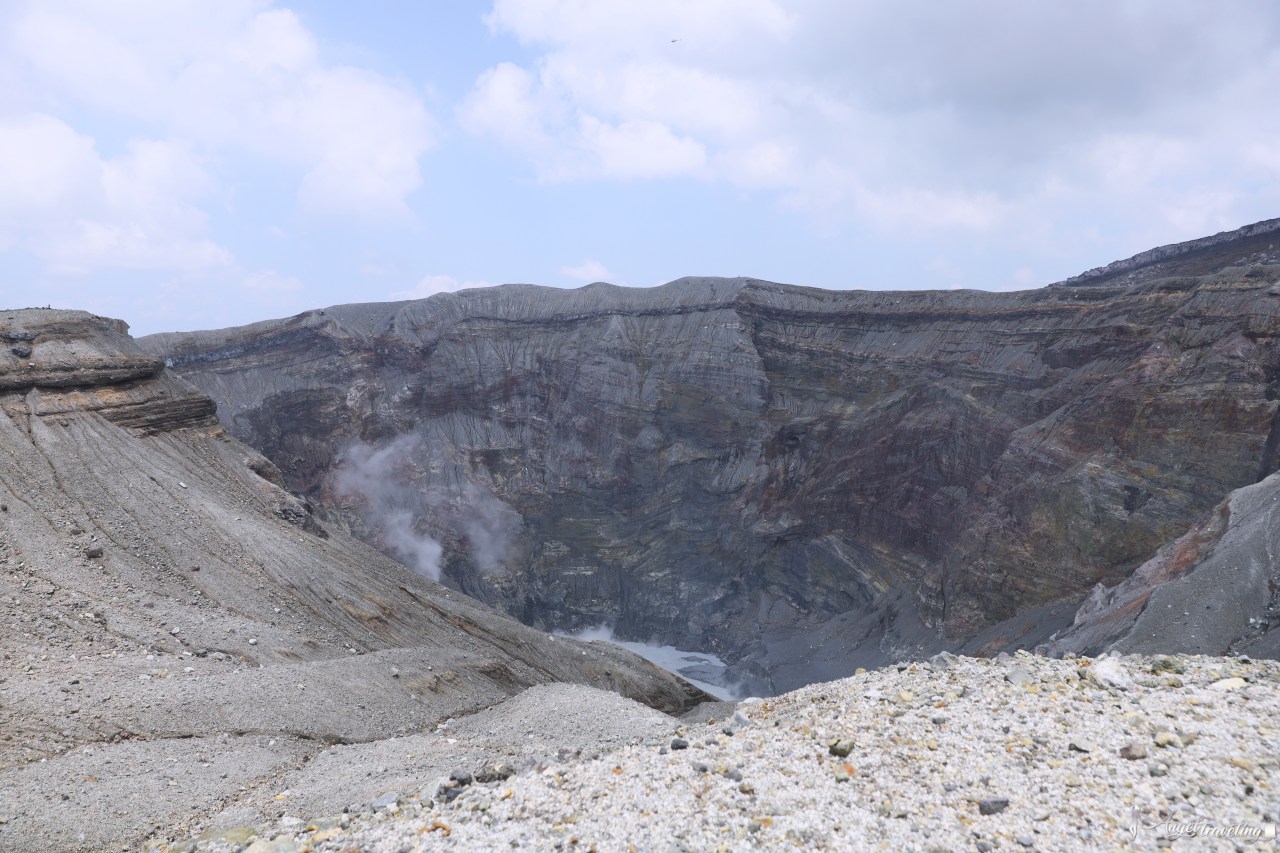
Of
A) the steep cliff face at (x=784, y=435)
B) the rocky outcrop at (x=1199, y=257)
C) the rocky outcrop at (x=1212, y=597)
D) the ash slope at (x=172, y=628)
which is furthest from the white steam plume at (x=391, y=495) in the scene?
the rocky outcrop at (x=1199, y=257)

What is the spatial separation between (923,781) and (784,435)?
112 ft

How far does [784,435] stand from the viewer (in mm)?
40000

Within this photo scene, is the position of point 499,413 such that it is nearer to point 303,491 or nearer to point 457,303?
point 457,303

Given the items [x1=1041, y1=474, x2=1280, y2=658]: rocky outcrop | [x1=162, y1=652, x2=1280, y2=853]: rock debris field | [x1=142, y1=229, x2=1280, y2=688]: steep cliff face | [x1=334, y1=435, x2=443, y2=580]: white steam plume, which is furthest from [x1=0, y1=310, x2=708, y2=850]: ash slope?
[x1=334, y1=435, x2=443, y2=580]: white steam plume

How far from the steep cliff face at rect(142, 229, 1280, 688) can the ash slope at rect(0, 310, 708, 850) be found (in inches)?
551

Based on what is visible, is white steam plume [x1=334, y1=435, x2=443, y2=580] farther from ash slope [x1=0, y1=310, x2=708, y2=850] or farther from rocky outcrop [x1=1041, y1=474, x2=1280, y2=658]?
rocky outcrop [x1=1041, y1=474, x2=1280, y2=658]

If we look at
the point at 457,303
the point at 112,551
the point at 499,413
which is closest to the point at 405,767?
the point at 112,551

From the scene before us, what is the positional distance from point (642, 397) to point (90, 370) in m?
26.6

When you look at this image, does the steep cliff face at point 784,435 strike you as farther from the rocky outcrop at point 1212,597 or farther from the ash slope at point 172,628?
the ash slope at point 172,628

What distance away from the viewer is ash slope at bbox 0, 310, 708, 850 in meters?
10.6

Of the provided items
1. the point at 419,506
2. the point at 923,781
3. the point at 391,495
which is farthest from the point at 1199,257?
the point at 391,495

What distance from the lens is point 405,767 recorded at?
1151 centimetres

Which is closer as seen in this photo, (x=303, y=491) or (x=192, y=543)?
(x=192, y=543)

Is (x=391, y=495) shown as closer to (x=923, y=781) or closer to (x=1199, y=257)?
(x=923, y=781)
